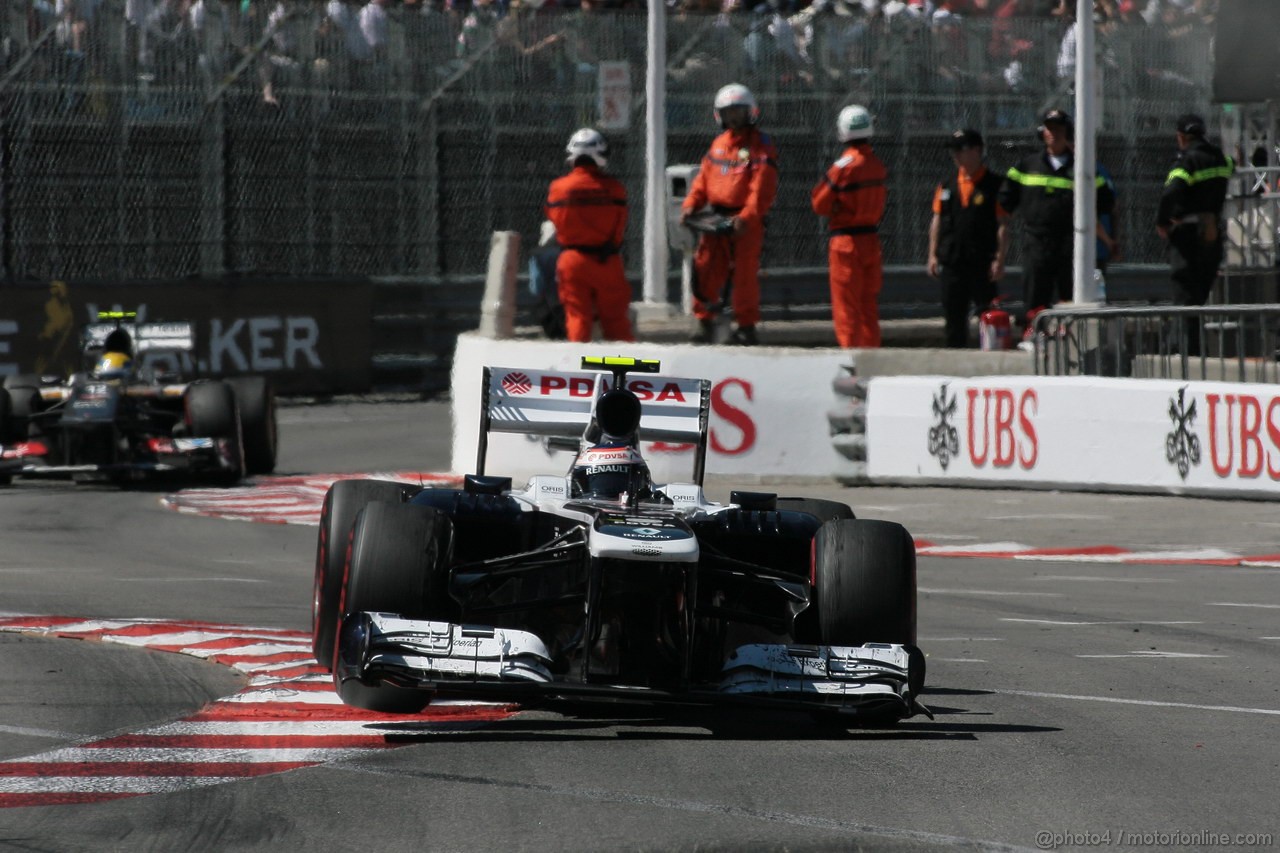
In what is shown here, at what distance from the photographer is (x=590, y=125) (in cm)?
2191

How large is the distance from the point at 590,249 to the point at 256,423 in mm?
2823

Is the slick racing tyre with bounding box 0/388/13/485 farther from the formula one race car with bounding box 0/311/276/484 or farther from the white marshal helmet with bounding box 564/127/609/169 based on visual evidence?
the white marshal helmet with bounding box 564/127/609/169

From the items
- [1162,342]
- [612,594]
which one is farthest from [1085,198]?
[612,594]

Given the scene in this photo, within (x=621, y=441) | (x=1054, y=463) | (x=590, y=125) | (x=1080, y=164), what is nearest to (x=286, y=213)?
(x=590, y=125)

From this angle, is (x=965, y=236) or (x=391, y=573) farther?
(x=965, y=236)

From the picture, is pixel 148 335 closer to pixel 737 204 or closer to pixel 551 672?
pixel 737 204

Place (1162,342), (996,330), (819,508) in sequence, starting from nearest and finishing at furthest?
(819,508) → (1162,342) → (996,330)

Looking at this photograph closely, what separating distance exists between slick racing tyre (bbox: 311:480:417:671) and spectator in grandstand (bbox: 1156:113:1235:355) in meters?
10.7

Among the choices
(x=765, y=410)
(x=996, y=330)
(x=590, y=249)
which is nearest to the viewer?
(x=765, y=410)

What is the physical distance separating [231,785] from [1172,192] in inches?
492

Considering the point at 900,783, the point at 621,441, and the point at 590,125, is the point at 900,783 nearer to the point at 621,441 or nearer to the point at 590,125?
the point at 621,441

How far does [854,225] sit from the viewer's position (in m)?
15.2

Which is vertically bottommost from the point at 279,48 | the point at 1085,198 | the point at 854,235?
the point at 854,235

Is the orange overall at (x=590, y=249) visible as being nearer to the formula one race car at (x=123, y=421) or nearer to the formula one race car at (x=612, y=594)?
the formula one race car at (x=123, y=421)
